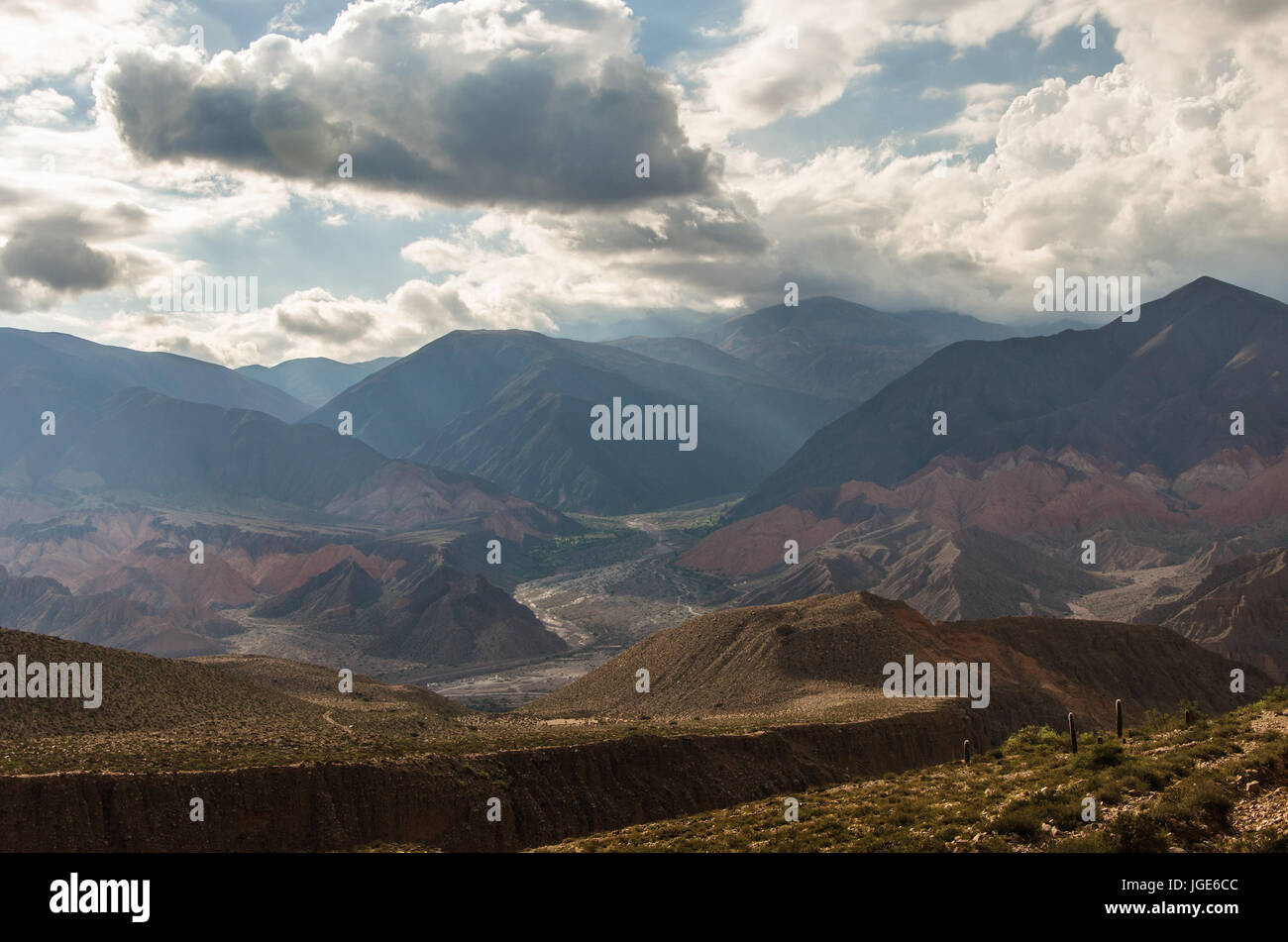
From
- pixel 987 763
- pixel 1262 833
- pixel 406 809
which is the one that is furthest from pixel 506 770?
pixel 1262 833

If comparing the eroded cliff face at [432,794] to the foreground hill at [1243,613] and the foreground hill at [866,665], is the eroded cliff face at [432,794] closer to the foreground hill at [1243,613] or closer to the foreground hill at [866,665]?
the foreground hill at [866,665]

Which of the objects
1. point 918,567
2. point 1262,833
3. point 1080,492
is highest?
point 1080,492

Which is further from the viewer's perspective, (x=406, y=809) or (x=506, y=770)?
(x=506, y=770)

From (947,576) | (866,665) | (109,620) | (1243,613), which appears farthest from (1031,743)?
(109,620)

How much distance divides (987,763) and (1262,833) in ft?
41.5

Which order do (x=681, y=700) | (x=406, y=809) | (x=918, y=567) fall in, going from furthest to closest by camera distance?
(x=918, y=567) → (x=681, y=700) → (x=406, y=809)

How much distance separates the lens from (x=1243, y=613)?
106188 millimetres

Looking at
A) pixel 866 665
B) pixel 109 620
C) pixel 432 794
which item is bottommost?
pixel 432 794

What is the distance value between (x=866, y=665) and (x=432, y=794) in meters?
38.6

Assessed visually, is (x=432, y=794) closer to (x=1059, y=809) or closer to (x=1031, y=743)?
(x=1031, y=743)

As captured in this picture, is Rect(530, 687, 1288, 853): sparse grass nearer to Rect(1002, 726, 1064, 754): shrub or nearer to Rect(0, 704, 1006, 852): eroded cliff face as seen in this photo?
Rect(1002, 726, 1064, 754): shrub

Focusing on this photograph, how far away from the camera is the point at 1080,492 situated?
197000 millimetres

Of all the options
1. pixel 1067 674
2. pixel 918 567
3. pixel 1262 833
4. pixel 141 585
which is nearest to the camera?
pixel 1262 833

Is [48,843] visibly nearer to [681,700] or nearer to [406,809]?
[406,809]
